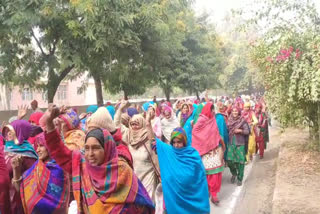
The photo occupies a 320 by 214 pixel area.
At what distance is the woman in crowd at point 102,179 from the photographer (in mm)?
2596

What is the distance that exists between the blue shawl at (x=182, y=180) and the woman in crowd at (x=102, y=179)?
5.55ft

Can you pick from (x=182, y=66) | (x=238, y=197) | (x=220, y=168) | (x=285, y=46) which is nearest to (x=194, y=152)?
(x=220, y=168)

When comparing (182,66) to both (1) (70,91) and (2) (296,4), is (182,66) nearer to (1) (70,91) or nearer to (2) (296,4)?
(2) (296,4)

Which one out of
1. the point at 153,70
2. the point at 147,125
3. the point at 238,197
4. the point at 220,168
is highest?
the point at 153,70

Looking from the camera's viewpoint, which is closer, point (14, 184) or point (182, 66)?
point (14, 184)

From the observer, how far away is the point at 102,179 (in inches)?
102

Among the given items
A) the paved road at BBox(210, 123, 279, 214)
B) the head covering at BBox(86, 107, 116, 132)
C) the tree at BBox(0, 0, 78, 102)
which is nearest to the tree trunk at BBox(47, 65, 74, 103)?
the tree at BBox(0, 0, 78, 102)

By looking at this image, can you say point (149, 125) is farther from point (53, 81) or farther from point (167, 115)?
point (53, 81)

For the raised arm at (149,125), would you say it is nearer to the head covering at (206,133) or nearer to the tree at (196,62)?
the head covering at (206,133)

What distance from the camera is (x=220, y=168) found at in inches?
260

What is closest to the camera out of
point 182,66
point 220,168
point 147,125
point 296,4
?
point 147,125

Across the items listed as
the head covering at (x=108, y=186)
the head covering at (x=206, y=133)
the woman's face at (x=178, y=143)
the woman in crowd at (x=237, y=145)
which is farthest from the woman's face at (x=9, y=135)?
the woman in crowd at (x=237, y=145)

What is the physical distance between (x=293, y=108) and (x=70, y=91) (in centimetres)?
2931

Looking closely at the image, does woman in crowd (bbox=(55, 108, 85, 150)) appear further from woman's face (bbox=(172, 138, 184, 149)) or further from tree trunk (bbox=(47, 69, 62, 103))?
tree trunk (bbox=(47, 69, 62, 103))
